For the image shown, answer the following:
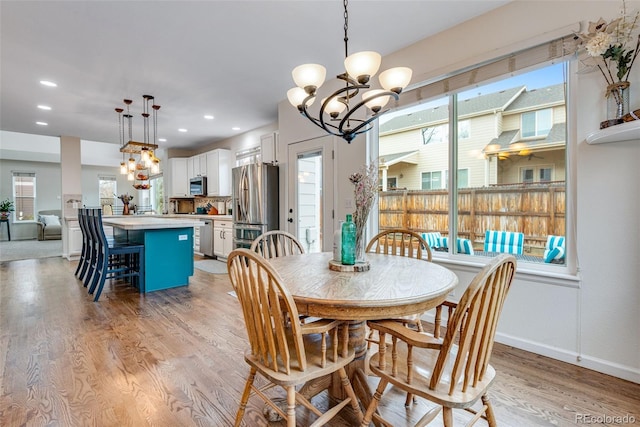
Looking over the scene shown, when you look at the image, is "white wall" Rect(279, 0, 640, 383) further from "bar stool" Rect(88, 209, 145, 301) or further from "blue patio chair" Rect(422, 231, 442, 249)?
"bar stool" Rect(88, 209, 145, 301)

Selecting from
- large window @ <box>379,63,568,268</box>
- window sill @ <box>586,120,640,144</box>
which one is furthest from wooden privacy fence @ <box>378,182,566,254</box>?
window sill @ <box>586,120,640,144</box>

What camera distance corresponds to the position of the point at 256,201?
482 cm

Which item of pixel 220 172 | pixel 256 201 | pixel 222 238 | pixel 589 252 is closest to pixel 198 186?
pixel 220 172

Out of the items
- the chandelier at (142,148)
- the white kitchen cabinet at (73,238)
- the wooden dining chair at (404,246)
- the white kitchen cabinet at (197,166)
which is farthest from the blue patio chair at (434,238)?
the white kitchen cabinet at (73,238)

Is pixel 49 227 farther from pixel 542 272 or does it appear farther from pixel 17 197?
pixel 542 272

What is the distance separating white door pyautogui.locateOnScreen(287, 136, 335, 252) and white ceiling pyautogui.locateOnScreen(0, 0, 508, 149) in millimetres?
881

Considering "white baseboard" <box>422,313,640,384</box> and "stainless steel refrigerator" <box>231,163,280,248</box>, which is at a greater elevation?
"stainless steel refrigerator" <box>231,163,280,248</box>

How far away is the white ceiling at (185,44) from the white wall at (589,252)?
405mm

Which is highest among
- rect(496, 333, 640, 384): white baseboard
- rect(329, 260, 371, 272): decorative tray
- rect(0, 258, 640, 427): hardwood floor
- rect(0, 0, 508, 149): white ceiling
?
rect(0, 0, 508, 149): white ceiling

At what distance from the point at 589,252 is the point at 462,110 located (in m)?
1.54

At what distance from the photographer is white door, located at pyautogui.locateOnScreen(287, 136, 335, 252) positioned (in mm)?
3826

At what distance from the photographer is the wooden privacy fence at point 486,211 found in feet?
7.80

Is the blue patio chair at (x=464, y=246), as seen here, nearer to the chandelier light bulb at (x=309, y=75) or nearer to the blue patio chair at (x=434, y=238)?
the blue patio chair at (x=434, y=238)

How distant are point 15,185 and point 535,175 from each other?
1377 cm
